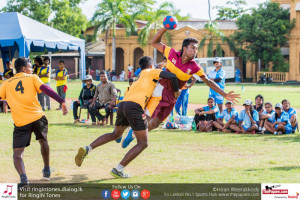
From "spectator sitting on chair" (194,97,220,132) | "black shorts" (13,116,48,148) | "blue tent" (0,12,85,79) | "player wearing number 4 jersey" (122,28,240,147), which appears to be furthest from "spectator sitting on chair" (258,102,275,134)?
"blue tent" (0,12,85,79)

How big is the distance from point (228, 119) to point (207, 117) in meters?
0.71

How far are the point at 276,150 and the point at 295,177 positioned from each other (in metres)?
3.01

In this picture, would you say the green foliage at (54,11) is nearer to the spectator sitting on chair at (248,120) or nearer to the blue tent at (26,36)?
the blue tent at (26,36)

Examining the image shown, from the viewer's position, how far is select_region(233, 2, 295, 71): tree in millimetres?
55031

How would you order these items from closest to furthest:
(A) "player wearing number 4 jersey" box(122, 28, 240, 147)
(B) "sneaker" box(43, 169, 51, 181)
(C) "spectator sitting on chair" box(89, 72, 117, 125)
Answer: (B) "sneaker" box(43, 169, 51, 181)
(A) "player wearing number 4 jersey" box(122, 28, 240, 147)
(C) "spectator sitting on chair" box(89, 72, 117, 125)

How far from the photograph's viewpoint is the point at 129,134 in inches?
325

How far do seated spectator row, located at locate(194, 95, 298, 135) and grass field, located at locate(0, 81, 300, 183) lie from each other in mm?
404

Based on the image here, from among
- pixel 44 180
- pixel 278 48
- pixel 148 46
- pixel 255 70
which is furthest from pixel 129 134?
pixel 148 46

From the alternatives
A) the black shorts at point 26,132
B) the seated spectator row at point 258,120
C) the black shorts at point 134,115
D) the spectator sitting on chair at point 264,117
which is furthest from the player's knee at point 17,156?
the spectator sitting on chair at point 264,117

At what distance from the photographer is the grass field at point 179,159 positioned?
24.7 feet

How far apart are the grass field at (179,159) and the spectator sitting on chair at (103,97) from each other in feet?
5.19

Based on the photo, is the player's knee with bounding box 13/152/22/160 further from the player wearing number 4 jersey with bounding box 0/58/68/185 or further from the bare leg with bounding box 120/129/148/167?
the bare leg with bounding box 120/129/148/167

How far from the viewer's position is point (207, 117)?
14.2 meters

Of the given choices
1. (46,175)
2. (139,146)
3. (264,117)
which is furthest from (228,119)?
(46,175)
